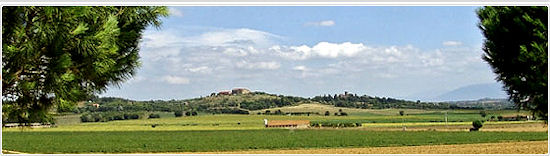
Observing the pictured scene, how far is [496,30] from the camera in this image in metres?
11.6

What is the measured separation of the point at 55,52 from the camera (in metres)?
11.0

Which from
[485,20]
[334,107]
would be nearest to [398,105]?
[334,107]

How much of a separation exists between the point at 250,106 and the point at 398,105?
96.4ft

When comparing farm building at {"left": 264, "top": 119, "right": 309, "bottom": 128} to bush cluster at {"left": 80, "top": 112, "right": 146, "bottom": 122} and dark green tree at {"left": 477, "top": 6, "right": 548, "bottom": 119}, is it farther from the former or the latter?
dark green tree at {"left": 477, "top": 6, "right": 548, "bottom": 119}

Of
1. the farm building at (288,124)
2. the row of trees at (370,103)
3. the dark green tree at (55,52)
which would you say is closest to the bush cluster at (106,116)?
the farm building at (288,124)

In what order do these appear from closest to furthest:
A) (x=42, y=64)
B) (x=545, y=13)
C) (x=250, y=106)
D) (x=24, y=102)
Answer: (x=545, y=13)
(x=42, y=64)
(x=24, y=102)
(x=250, y=106)

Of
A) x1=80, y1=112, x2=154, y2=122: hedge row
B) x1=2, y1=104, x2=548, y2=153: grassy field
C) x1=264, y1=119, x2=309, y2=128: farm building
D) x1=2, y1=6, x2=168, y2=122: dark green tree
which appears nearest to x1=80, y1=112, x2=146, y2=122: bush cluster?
x1=80, y1=112, x2=154, y2=122: hedge row

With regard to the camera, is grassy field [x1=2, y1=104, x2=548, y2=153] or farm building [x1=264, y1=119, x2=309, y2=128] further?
farm building [x1=264, y1=119, x2=309, y2=128]

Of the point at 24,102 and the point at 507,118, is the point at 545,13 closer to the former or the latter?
the point at 24,102

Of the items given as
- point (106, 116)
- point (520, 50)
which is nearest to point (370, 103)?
point (106, 116)

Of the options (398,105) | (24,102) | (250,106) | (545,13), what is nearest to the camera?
(545,13)

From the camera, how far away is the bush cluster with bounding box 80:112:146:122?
9219cm

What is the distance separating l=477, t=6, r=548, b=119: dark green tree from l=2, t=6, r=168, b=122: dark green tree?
22.2ft

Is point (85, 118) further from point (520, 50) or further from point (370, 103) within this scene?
point (520, 50)
